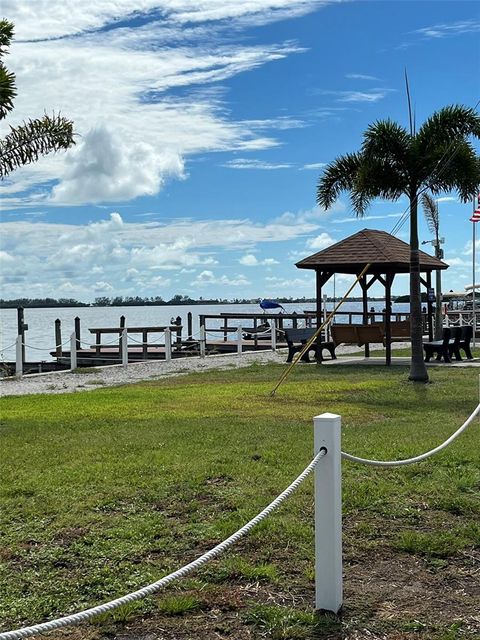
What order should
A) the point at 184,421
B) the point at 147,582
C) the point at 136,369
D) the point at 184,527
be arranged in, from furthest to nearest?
1. the point at 136,369
2. the point at 184,421
3. the point at 184,527
4. the point at 147,582

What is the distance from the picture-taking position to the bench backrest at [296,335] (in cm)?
2162

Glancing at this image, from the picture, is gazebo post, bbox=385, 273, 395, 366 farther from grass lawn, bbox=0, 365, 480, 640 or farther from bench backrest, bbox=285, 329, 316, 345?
grass lawn, bbox=0, 365, 480, 640

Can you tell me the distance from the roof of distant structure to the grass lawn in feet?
32.7

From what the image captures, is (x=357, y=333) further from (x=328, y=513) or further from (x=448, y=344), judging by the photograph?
(x=328, y=513)

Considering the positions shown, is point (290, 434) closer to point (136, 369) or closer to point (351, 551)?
point (351, 551)

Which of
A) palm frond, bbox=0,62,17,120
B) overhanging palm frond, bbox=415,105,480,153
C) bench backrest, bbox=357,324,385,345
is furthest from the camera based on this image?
bench backrest, bbox=357,324,385,345

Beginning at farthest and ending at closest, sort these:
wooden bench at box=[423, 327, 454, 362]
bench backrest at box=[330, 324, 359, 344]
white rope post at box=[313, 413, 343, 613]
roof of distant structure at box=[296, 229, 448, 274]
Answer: bench backrest at box=[330, 324, 359, 344] < roof of distant structure at box=[296, 229, 448, 274] < wooden bench at box=[423, 327, 454, 362] < white rope post at box=[313, 413, 343, 613]

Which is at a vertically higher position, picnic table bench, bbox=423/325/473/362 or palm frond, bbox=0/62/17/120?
palm frond, bbox=0/62/17/120

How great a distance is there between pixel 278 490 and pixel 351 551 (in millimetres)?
1375

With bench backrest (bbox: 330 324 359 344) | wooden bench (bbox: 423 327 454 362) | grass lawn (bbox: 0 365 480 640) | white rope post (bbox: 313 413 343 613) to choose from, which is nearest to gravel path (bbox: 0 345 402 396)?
bench backrest (bbox: 330 324 359 344)

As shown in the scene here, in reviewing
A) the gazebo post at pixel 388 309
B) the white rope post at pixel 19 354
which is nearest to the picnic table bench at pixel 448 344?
the gazebo post at pixel 388 309

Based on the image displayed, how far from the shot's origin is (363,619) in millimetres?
4258

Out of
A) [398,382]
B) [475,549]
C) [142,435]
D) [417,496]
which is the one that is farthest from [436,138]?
[475,549]

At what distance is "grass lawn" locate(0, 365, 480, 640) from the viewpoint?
430cm
